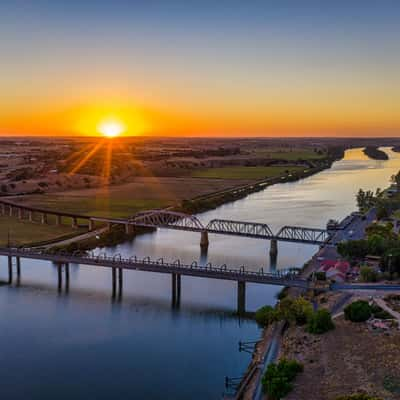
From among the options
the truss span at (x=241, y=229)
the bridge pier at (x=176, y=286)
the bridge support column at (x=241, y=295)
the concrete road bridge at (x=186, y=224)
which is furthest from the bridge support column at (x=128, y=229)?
the bridge support column at (x=241, y=295)

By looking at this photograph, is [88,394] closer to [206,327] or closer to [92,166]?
[206,327]

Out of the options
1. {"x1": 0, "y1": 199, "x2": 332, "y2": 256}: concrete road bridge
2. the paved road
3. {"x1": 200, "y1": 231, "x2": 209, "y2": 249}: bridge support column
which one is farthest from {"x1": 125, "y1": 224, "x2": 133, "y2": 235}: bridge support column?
the paved road

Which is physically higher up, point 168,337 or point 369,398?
point 369,398

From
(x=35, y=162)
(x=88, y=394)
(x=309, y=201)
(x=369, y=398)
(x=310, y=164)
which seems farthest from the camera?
(x=310, y=164)

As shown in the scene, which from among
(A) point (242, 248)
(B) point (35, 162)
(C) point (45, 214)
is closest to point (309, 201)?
(A) point (242, 248)

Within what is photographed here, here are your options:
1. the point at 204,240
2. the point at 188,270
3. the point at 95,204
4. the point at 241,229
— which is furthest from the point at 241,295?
the point at 95,204

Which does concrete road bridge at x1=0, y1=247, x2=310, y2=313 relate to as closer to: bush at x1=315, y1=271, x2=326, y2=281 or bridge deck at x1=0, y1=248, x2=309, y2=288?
bridge deck at x1=0, y1=248, x2=309, y2=288
